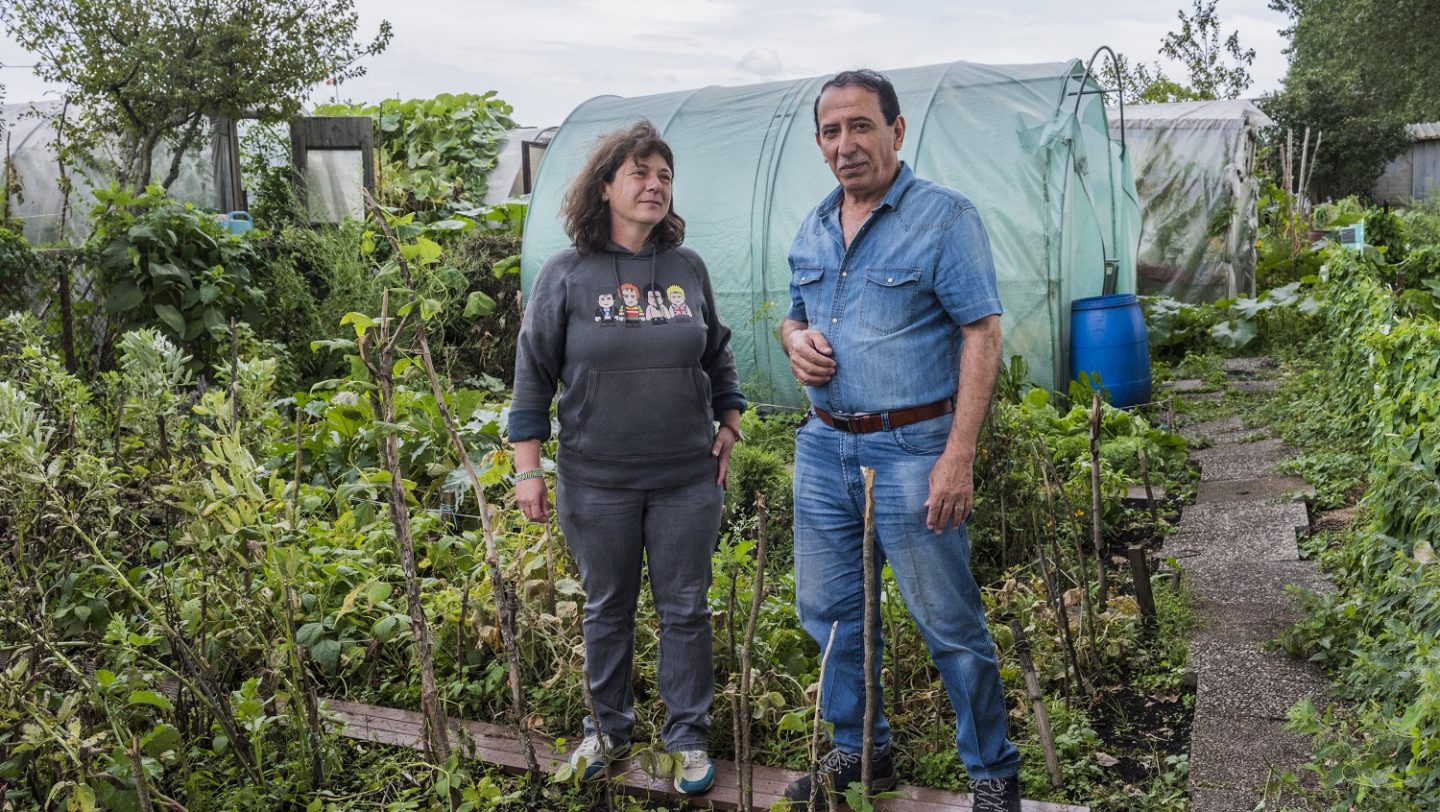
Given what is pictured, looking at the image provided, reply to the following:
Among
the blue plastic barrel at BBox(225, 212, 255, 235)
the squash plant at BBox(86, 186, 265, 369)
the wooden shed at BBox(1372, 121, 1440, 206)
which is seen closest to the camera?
the squash plant at BBox(86, 186, 265, 369)

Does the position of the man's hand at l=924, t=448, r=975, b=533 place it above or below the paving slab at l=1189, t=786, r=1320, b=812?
above

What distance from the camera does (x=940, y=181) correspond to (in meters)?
8.05

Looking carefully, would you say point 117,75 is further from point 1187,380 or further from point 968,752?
point 968,752

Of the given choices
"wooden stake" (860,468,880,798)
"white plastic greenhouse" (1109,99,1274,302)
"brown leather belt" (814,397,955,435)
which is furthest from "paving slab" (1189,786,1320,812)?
"white plastic greenhouse" (1109,99,1274,302)

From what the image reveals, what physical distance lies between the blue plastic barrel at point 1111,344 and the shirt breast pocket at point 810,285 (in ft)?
16.1

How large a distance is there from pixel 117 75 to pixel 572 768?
9080 mm

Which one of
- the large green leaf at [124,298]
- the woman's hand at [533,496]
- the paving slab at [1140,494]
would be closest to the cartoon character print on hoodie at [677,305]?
the woman's hand at [533,496]

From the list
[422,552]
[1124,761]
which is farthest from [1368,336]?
[422,552]

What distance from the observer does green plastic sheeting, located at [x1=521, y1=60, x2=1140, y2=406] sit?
7703 mm

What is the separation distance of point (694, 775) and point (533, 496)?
2.84ft

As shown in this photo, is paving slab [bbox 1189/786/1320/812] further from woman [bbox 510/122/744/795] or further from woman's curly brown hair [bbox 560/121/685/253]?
woman's curly brown hair [bbox 560/121/685/253]

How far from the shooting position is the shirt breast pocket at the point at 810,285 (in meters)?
3.04

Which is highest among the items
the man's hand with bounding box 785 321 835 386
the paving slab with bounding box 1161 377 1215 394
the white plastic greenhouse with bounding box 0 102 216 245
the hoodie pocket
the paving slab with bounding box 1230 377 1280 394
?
the white plastic greenhouse with bounding box 0 102 216 245

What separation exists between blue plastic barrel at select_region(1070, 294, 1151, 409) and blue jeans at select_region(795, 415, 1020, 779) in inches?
195
